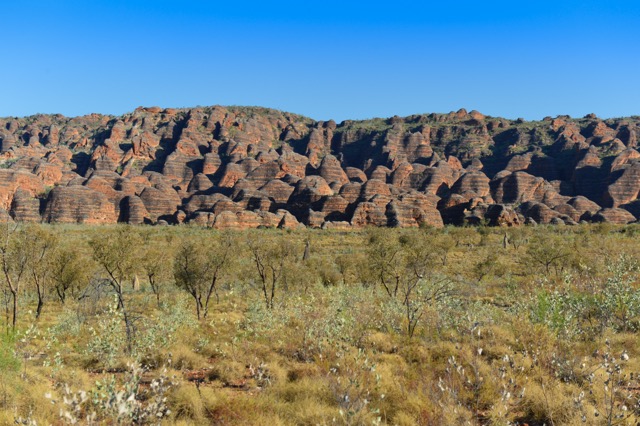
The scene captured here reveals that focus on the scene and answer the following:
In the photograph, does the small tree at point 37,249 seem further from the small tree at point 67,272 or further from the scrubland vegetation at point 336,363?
the small tree at point 67,272

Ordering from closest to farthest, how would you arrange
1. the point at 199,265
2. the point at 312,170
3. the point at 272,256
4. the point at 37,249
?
the point at 37,249 < the point at 199,265 < the point at 272,256 < the point at 312,170

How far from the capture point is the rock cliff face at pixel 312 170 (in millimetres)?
87938

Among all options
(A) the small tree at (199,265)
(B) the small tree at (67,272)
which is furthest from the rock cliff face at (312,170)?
(A) the small tree at (199,265)

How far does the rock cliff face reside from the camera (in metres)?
87.9

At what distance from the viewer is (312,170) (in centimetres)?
12512

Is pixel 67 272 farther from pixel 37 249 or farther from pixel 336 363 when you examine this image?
pixel 336 363

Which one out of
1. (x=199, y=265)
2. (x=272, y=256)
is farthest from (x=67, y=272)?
(x=272, y=256)

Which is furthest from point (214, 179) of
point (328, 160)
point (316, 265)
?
point (316, 265)

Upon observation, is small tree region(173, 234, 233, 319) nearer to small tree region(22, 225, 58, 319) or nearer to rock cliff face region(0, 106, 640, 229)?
small tree region(22, 225, 58, 319)

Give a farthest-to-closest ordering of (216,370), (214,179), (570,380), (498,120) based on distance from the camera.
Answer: (498,120)
(214,179)
(216,370)
(570,380)

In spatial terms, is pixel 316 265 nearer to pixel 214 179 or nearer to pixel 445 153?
pixel 214 179

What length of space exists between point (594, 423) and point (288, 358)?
22.6 ft

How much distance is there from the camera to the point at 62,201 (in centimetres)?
8819

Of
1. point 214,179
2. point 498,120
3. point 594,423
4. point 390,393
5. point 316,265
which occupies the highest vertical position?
point 498,120
